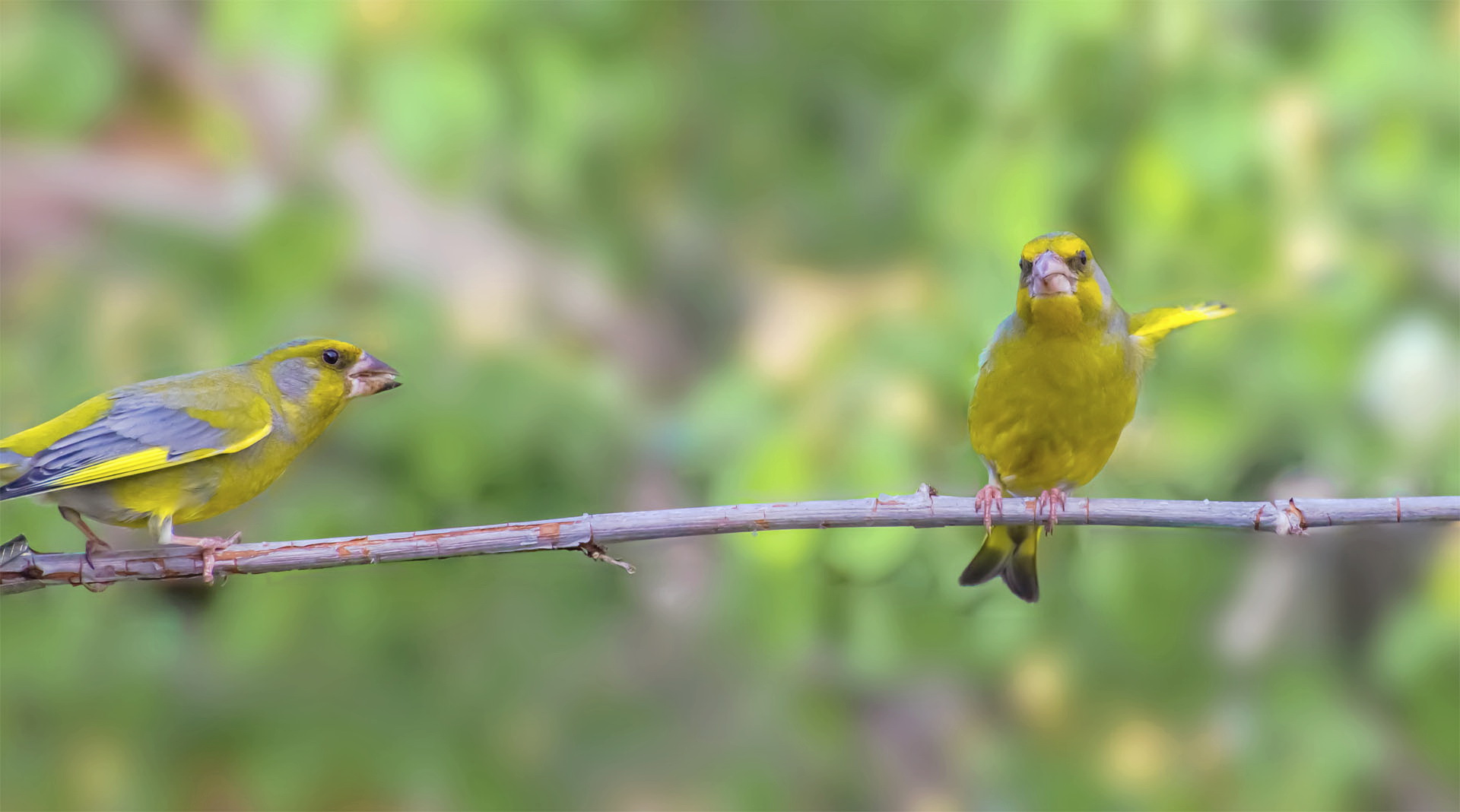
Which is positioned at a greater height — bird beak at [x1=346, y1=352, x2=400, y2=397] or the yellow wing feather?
bird beak at [x1=346, y1=352, x2=400, y2=397]

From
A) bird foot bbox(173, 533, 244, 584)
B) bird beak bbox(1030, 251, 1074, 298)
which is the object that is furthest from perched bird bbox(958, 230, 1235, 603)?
bird foot bbox(173, 533, 244, 584)

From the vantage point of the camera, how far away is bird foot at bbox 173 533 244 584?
1784mm

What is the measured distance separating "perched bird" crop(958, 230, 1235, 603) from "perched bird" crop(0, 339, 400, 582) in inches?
38.8

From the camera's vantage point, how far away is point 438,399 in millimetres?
3426

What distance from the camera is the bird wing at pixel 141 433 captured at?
1853mm

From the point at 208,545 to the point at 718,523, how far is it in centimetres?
75

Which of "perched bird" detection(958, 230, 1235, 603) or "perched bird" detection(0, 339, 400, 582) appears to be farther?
"perched bird" detection(958, 230, 1235, 603)

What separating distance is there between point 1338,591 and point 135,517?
3717mm

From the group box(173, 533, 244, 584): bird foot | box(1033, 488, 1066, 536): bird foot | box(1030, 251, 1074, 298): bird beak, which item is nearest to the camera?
box(173, 533, 244, 584): bird foot

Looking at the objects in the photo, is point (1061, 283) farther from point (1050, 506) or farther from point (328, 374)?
point (328, 374)

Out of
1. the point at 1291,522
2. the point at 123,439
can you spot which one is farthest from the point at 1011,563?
the point at 123,439

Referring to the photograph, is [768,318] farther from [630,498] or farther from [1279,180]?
[1279,180]

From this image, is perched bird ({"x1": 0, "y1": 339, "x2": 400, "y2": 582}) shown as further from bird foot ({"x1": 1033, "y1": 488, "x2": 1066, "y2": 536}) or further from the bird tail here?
the bird tail

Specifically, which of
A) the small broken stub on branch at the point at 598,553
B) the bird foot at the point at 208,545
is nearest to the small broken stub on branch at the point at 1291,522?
the small broken stub on branch at the point at 598,553
